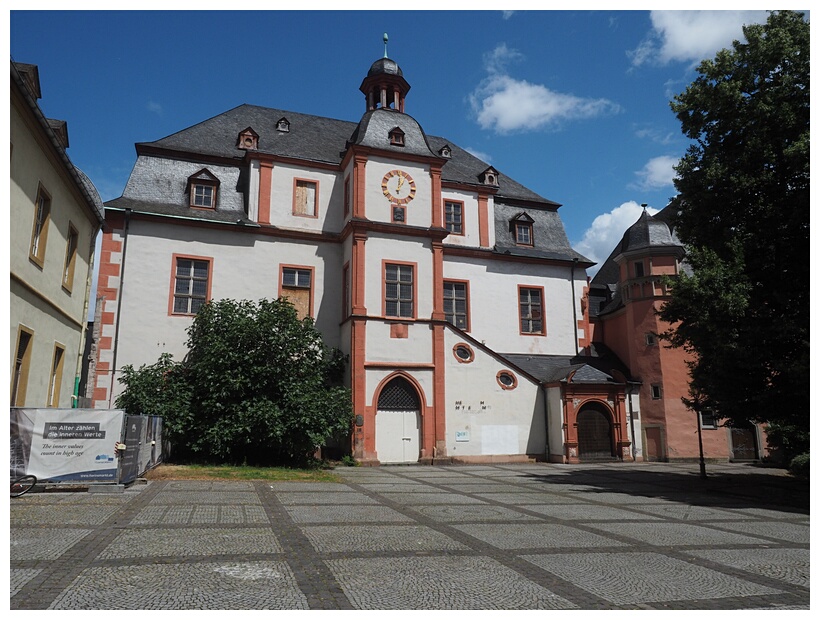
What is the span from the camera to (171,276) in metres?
23.7

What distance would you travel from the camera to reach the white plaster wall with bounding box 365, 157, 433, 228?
82.0 feet

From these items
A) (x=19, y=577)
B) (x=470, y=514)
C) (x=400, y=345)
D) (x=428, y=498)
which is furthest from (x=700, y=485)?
(x=19, y=577)

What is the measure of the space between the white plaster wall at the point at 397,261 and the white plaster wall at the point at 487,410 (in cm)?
179

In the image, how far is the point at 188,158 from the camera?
26.7 metres

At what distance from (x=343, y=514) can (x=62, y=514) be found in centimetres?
439

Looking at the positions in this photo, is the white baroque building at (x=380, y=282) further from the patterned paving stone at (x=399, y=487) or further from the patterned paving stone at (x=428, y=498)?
the patterned paving stone at (x=428, y=498)

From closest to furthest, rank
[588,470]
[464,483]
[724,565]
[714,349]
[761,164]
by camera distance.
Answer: [724,565], [714,349], [761,164], [464,483], [588,470]

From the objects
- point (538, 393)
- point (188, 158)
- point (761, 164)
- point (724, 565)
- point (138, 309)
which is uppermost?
point (188, 158)

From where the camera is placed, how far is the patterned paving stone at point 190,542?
22.9 feet

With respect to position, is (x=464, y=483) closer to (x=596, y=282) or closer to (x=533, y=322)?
(x=533, y=322)

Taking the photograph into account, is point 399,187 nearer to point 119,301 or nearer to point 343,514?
point 119,301

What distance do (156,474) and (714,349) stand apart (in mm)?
14459

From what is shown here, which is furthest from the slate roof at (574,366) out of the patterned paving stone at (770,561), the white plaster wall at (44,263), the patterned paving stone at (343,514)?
the patterned paving stone at (770,561)

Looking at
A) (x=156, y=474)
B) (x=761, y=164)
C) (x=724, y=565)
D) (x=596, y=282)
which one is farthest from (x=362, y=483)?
(x=596, y=282)
